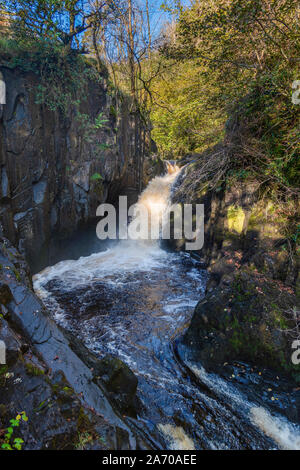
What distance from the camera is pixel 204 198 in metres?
8.63

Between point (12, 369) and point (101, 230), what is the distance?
757cm

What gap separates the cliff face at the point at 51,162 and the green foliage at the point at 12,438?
197 inches

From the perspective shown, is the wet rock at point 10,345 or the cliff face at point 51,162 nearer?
the wet rock at point 10,345

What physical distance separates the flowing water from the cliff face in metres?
1.71

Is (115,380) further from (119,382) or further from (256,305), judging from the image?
(256,305)

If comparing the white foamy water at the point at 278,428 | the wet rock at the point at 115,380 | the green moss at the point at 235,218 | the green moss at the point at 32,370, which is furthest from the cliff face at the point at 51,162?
the white foamy water at the point at 278,428

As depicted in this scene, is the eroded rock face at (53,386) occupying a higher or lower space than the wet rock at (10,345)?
lower

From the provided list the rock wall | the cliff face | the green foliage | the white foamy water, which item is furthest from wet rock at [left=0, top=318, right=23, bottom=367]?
the cliff face

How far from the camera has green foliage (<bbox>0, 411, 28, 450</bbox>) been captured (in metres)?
1.71

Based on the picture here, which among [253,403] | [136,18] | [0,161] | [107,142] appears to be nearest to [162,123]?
[136,18]

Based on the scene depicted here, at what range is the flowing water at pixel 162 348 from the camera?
2.81m

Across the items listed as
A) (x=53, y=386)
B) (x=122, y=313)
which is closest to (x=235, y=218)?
(x=122, y=313)

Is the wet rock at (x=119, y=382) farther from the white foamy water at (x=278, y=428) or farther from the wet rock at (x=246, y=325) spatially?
the white foamy water at (x=278, y=428)

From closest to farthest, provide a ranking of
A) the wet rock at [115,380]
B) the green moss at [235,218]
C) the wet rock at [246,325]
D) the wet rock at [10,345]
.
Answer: the wet rock at [10,345] → the wet rock at [115,380] → the wet rock at [246,325] → the green moss at [235,218]
